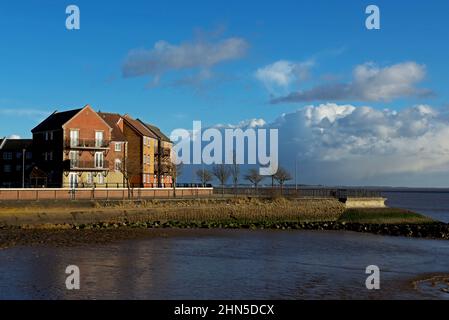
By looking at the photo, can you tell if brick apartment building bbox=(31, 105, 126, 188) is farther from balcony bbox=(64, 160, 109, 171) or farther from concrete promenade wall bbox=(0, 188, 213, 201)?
concrete promenade wall bbox=(0, 188, 213, 201)

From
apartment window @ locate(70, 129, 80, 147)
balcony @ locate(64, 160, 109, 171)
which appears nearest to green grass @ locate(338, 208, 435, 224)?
balcony @ locate(64, 160, 109, 171)

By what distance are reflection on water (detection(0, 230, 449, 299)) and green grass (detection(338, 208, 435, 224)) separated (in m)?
16.8

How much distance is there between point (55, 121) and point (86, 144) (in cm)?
665

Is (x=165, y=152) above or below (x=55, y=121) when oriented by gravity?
below

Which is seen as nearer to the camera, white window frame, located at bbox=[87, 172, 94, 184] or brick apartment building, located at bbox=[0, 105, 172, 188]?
brick apartment building, located at bbox=[0, 105, 172, 188]

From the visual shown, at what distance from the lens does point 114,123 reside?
75188 mm

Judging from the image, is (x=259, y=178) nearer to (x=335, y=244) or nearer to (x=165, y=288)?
(x=335, y=244)

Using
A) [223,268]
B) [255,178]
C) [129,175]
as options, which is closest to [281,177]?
[255,178]

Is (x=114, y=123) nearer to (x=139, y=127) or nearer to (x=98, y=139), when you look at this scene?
(x=139, y=127)

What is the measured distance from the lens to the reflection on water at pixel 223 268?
20844 millimetres

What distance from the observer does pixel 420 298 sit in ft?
67.7

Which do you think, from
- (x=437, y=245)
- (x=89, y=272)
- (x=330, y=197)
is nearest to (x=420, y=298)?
(x=89, y=272)

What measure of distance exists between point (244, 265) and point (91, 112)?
45.3 meters

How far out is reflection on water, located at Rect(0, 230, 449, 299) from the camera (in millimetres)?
20844
